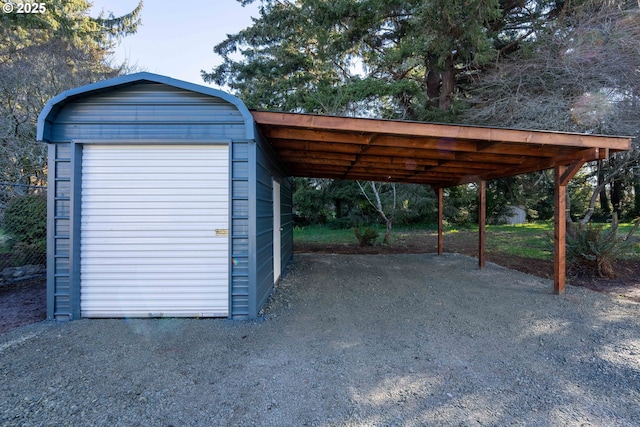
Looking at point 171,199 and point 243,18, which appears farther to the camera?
point 243,18

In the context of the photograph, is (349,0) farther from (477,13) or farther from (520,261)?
(520,261)

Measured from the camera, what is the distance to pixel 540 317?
3.79 metres

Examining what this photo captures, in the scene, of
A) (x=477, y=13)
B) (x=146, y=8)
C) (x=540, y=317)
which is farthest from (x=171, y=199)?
(x=146, y=8)

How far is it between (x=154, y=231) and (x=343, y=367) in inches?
108

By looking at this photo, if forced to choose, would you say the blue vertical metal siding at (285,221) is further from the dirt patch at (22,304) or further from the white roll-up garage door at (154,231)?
the dirt patch at (22,304)

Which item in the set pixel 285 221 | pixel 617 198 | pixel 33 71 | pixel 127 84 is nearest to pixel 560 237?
pixel 285 221

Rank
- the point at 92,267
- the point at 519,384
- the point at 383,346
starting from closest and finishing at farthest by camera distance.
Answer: the point at 519,384 → the point at 383,346 → the point at 92,267

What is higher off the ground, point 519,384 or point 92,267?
point 92,267

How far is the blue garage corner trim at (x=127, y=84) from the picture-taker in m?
3.43

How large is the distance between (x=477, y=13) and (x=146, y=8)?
11492mm

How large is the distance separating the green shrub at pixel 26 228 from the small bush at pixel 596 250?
33.2ft

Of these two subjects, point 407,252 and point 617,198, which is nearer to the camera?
point 407,252

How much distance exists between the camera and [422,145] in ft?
14.6

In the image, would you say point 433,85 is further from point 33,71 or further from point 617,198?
point 617,198
